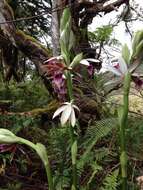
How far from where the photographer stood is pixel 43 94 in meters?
3.90

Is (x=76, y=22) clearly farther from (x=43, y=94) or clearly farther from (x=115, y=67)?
(x=115, y=67)

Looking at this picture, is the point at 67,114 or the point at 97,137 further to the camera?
the point at 97,137

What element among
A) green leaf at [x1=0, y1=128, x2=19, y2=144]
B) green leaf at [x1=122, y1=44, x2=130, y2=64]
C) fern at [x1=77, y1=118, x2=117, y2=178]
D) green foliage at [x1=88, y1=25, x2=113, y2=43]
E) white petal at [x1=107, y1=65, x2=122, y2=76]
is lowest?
fern at [x1=77, y1=118, x2=117, y2=178]

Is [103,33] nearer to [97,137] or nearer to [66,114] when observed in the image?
[97,137]

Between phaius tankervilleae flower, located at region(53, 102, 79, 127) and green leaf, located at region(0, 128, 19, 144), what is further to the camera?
phaius tankervilleae flower, located at region(53, 102, 79, 127)

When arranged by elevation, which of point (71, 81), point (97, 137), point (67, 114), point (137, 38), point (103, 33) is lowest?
point (97, 137)

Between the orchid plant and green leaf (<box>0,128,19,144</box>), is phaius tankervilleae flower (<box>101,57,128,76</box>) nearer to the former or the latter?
the orchid plant

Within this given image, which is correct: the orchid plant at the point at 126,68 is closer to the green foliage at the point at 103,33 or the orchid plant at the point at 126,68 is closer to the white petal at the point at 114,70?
the white petal at the point at 114,70

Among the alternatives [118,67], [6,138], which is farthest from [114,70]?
[6,138]

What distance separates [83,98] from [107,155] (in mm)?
693

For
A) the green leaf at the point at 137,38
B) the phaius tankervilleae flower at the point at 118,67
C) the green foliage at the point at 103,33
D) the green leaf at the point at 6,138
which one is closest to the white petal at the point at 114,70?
the phaius tankervilleae flower at the point at 118,67

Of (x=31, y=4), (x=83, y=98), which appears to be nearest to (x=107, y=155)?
(x=83, y=98)

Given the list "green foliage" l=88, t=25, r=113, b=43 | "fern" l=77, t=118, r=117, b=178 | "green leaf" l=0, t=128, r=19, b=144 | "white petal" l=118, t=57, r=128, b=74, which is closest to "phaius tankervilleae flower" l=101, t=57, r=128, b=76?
"white petal" l=118, t=57, r=128, b=74

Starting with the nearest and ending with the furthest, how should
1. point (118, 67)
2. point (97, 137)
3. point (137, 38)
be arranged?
point (137, 38) → point (118, 67) → point (97, 137)
